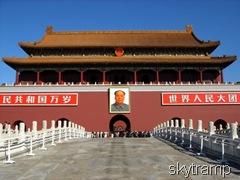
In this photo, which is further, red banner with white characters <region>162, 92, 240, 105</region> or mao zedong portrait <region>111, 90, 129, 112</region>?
red banner with white characters <region>162, 92, 240, 105</region>

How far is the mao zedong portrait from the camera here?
40.1 m

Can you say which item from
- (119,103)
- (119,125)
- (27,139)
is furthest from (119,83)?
(27,139)

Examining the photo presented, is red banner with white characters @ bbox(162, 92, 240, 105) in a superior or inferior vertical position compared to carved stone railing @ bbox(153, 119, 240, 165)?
superior

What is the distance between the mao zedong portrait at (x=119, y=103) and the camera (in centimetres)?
4006

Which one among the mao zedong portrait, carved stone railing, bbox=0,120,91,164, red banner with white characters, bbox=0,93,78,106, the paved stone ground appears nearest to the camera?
the paved stone ground

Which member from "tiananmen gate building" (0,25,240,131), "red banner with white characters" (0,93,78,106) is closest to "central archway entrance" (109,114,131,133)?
"tiananmen gate building" (0,25,240,131)

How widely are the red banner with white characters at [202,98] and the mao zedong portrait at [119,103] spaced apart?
4.19 meters

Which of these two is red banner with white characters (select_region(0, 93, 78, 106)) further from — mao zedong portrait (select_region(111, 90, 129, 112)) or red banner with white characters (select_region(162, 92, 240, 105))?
red banner with white characters (select_region(162, 92, 240, 105))

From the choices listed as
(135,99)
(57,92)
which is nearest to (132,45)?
(135,99)

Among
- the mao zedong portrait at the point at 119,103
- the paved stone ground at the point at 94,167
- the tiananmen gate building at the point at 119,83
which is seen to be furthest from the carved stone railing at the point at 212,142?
the tiananmen gate building at the point at 119,83

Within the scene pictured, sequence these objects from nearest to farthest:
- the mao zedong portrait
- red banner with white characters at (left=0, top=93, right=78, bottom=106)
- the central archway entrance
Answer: the mao zedong portrait, red banner with white characters at (left=0, top=93, right=78, bottom=106), the central archway entrance

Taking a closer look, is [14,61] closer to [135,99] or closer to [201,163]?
[135,99]

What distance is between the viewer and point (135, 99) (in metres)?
40.7

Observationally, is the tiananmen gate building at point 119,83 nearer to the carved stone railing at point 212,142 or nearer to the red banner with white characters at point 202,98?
the red banner with white characters at point 202,98
